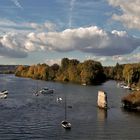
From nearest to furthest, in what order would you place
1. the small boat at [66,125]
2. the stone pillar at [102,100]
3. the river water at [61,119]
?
1. the river water at [61,119]
2. the small boat at [66,125]
3. the stone pillar at [102,100]

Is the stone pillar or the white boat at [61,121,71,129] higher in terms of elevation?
the stone pillar

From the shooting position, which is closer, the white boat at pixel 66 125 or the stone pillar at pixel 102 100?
the white boat at pixel 66 125

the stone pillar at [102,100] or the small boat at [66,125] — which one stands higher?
the stone pillar at [102,100]

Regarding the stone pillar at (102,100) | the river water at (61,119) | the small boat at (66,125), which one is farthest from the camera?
the stone pillar at (102,100)

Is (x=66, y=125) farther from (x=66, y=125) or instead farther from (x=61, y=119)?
(x=61, y=119)

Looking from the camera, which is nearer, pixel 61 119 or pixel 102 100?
pixel 61 119

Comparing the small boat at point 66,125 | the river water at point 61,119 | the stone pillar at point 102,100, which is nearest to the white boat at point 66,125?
the small boat at point 66,125

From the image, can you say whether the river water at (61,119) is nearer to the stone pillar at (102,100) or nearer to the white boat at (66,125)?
the white boat at (66,125)

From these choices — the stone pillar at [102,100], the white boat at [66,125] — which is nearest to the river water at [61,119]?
the white boat at [66,125]

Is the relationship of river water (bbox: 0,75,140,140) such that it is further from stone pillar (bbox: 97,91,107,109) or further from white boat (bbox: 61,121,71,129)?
stone pillar (bbox: 97,91,107,109)

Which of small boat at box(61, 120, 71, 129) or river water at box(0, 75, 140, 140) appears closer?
river water at box(0, 75, 140, 140)

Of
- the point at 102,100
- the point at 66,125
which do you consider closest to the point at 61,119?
the point at 66,125

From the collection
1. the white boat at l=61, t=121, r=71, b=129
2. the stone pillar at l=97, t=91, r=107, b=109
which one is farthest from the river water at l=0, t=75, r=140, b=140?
the stone pillar at l=97, t=91, r=107, b=109

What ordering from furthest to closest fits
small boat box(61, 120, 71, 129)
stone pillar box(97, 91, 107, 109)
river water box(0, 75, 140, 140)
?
1. stone pillar box(97, 91, 107, 109)
2. small boat box(61, 120, 71, 129)
3. river water box(0, 75, 140, 140)
